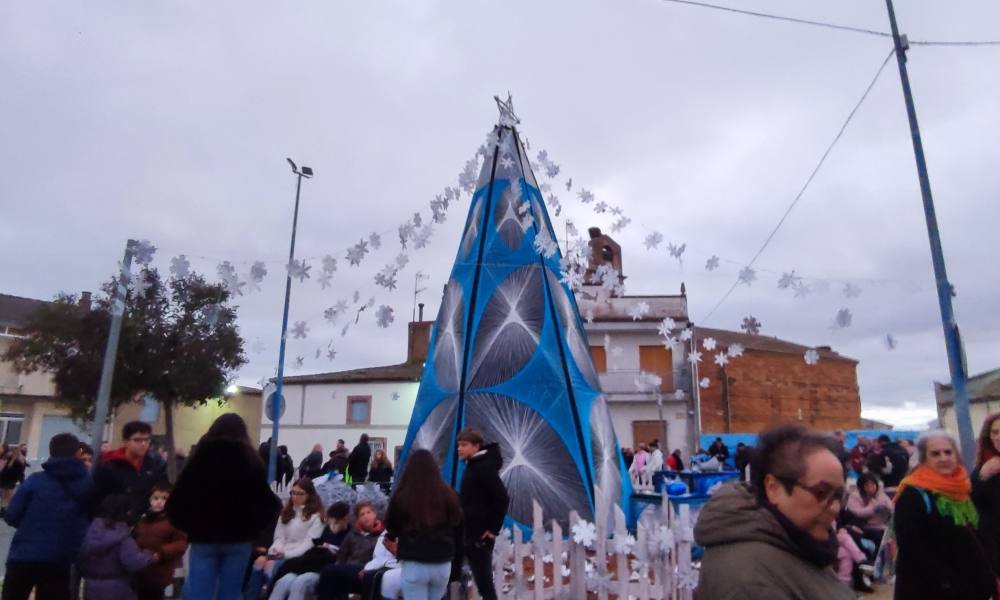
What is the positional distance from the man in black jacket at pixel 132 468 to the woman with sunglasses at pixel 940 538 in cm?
431

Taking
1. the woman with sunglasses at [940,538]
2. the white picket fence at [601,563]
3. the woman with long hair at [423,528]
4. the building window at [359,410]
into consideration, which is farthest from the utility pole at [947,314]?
the building window at [359,410]

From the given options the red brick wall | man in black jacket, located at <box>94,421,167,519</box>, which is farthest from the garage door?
man in black jacket, located at <box>94,421,167,519</box>

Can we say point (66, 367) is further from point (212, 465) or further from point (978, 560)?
point (978, 560)

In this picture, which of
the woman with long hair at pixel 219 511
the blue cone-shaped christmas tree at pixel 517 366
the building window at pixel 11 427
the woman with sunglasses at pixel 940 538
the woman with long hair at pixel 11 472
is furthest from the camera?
the building window at pixel 11 427

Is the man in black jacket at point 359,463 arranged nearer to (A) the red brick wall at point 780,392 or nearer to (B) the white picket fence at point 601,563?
(B) the white picket fence at point 601,563

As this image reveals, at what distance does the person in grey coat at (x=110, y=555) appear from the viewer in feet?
14.0

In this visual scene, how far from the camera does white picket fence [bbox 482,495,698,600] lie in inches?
212

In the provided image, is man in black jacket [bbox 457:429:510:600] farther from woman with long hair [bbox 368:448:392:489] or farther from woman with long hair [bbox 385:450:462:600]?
woman with long hair [bbox 368:448:392:489]

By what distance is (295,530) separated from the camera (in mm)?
5984

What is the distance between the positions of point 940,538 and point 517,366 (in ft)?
16.2

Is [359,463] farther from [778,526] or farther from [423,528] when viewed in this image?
[778,526]

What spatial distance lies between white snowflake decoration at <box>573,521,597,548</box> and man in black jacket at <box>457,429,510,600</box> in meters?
0.67

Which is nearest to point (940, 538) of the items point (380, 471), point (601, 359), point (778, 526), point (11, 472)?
point (778, 526)

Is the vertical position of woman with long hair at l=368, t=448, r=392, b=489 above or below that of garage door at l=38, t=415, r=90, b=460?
below
